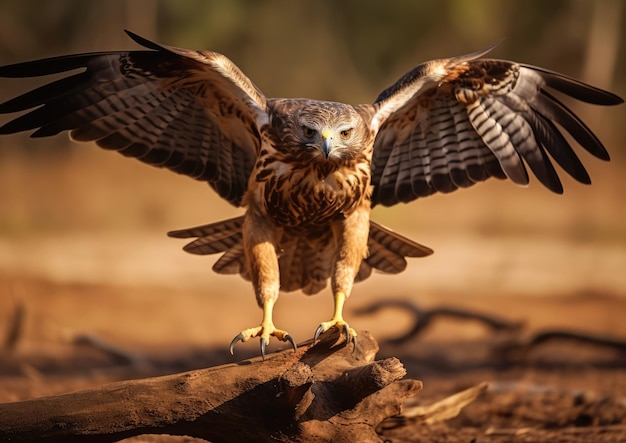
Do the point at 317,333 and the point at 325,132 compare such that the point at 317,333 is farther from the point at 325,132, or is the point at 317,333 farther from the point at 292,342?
the point at 325,132

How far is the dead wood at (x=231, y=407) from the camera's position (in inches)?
140

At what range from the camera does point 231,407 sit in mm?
3676

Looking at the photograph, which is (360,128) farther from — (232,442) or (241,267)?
(232,442)

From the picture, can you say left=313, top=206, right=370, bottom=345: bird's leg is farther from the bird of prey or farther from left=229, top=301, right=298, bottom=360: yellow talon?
left=229, top=301, right=298, bottom=360: yellow talon

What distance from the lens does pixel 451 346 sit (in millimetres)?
8352

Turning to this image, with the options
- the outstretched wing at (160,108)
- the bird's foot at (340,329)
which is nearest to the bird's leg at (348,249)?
the bird's foot at (340,329)

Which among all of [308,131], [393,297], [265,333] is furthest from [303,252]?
[393,297]

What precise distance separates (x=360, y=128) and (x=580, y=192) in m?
11.8

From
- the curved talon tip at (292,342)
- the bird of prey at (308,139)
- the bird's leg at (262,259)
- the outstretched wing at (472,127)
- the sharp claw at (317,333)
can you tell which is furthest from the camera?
the outstretched wing at (472,127)

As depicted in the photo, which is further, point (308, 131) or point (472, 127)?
point (472, 127)

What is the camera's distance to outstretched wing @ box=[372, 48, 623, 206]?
468cm

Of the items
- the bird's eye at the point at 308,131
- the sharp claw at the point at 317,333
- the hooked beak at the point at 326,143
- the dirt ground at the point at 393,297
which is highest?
the bird's eye at the point at 308,131

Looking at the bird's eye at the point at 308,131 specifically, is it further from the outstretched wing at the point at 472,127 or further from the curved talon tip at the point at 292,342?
the curved talon tip at the point at 292,342

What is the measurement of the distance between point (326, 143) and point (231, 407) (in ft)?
4.45
